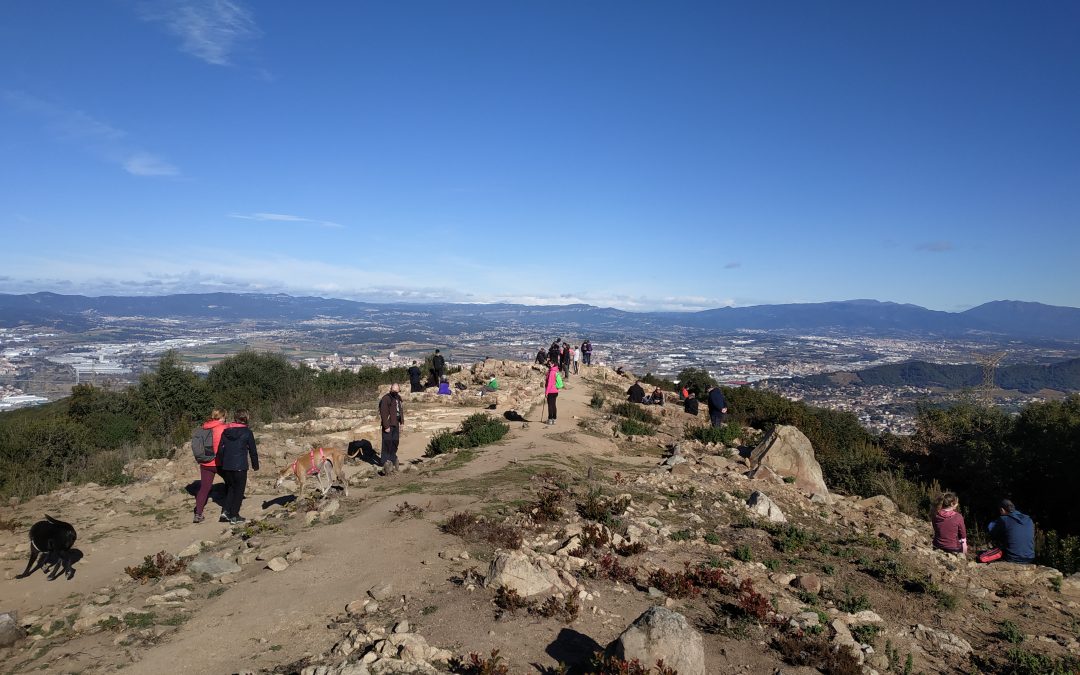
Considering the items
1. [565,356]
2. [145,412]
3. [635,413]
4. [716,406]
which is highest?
[565,356]

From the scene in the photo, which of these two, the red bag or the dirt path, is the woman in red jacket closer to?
the dirt path

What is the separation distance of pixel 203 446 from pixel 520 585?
259 inches

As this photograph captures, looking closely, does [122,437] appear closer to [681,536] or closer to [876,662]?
[681,536]

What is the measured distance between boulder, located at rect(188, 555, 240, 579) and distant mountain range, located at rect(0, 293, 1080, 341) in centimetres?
8179

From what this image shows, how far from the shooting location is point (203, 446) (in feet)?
31.5

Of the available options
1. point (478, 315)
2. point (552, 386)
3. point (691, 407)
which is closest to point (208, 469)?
point (552, 386)

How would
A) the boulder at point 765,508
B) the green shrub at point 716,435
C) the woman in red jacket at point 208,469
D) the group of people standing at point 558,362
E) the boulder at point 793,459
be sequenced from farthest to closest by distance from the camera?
the green shrub at point 716,435 → the group of people standing at point 558,362 → the boulder at point 793,459 → the boulder at point 765,508 → the woman in red jacket at point 208,469

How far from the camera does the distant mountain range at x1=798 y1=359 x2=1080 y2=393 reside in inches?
1752

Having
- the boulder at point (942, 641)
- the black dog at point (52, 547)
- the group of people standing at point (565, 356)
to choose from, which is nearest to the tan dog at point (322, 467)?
the black dog at point (52, 547)

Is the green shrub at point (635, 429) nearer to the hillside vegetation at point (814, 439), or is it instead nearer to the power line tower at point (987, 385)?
the hillside vegetation at point (814, 439)

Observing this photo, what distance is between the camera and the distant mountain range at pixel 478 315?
3666 inches

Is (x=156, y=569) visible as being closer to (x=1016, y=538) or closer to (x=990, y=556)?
(x=990, y=556)

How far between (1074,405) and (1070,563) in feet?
32.0

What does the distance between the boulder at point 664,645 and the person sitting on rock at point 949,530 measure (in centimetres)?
697
